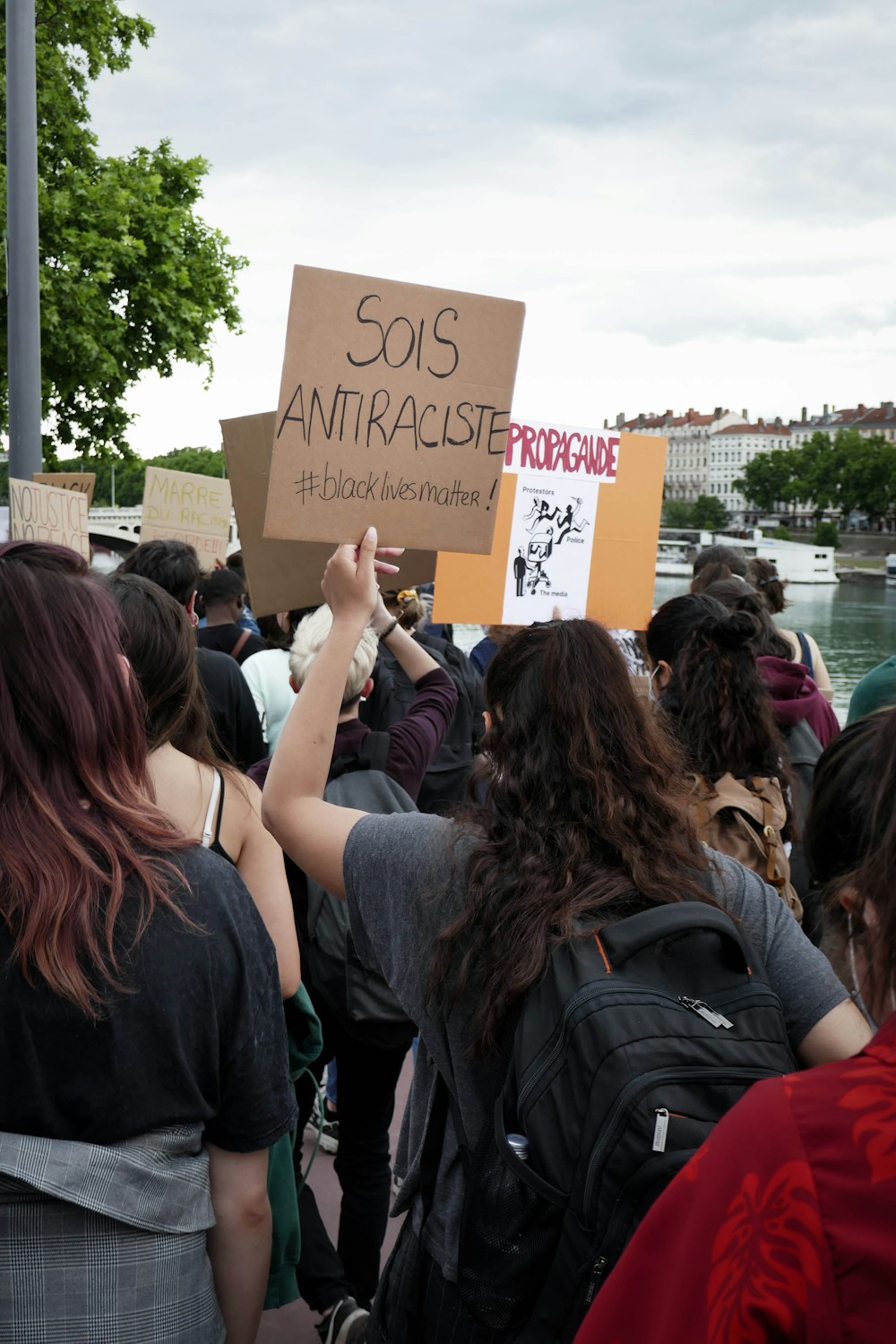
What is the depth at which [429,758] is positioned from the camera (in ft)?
9.80

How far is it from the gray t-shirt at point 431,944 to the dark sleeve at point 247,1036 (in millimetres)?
211

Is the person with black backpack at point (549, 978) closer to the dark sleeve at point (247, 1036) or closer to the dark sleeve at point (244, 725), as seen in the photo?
the dark sleeve at point (247, 1036)

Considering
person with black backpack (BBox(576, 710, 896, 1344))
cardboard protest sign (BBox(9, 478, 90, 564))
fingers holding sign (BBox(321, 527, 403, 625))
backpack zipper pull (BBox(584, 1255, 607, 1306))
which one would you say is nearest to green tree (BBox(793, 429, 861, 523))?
cardboard protest sign (BBox(9, 478, 90, 564))

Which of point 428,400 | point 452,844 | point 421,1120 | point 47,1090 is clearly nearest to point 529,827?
point 452,844

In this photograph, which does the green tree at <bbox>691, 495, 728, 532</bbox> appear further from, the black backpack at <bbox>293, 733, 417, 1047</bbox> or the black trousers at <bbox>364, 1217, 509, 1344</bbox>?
the black trousers at <bbox>364, 1217, 509, 1344</bbox>

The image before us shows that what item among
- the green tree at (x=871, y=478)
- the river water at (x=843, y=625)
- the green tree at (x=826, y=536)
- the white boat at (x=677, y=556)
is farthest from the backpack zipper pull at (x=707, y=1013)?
the green tree at (x=871, y=478)

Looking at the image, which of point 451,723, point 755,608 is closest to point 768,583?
point 755,608

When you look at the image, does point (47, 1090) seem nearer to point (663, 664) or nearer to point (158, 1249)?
point (158, 1249)

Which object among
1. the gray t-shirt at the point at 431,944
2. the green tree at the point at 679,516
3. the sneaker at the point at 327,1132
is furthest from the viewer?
the green tree at the point at 679,516

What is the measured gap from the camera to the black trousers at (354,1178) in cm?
278

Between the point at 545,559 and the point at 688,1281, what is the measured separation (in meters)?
3.51

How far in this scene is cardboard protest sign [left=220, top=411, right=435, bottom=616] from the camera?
8.70 ft

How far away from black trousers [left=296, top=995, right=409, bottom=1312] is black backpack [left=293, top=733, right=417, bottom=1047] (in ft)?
0.41

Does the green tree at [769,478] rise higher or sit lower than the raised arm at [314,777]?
higher
